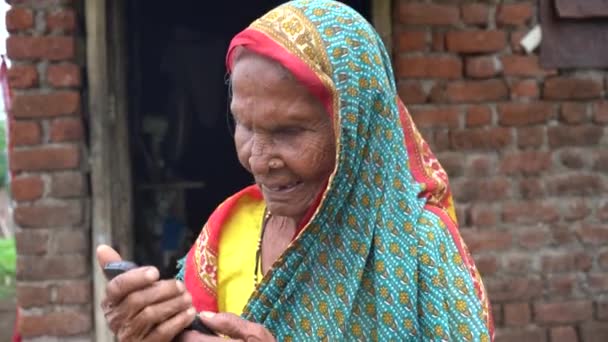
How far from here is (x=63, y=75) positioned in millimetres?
3318

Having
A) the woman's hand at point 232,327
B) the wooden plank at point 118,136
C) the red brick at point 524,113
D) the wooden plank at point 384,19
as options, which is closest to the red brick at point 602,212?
the red brick at point 524,113

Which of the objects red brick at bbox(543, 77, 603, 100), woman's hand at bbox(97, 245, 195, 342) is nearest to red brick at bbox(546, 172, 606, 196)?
red brick at bbox(543, 77, 603, 100)

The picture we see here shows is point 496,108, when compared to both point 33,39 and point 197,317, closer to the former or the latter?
point 33,39

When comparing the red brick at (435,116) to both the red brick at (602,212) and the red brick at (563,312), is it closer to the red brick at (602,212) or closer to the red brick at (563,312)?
the red brick at (602,212)

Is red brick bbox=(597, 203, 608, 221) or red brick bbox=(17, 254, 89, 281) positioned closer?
red brick bbox=(17, 254, 89, 281)

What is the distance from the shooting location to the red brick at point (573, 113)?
3725 millimetres

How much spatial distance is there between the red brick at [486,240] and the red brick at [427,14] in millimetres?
905

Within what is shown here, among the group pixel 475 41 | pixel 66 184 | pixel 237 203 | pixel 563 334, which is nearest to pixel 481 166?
pixel 475 41

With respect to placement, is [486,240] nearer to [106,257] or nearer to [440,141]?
[440,141]

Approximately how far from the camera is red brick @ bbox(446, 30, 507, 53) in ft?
11.7

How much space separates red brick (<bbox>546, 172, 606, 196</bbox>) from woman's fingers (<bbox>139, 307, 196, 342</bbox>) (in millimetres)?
2742

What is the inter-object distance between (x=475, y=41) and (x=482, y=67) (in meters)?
0.12

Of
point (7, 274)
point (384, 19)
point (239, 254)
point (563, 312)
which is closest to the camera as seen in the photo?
point (239, 254)

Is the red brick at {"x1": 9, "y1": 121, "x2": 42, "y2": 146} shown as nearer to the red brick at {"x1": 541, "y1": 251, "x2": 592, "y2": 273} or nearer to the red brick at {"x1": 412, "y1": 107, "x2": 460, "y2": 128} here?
the red brick at {"x1": 412, "y1": 107, "x2": 460, "y2": 128}
